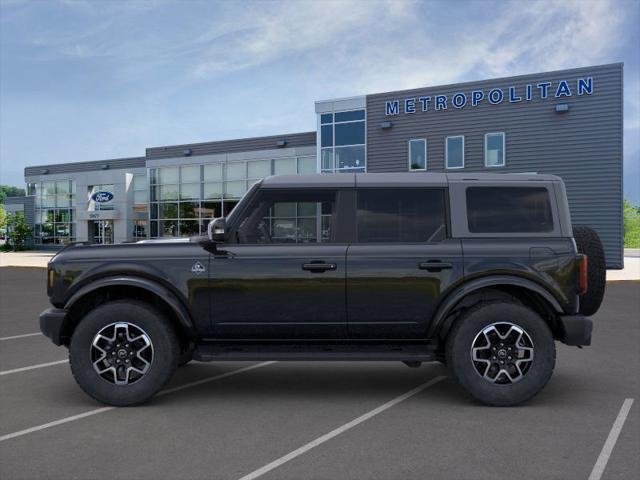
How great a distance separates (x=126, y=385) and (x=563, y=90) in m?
23.2

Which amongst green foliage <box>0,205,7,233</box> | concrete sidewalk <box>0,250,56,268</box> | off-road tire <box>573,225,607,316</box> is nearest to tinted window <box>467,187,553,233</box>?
off-road tire <box>573,225,607,316</box>

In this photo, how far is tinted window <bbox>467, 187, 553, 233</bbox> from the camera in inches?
211

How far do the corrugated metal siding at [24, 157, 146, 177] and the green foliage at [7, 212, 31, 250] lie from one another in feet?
12.8

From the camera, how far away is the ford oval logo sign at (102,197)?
44.2 metres

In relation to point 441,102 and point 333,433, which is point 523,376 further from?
point 441,102

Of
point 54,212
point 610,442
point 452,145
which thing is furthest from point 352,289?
point 54,212

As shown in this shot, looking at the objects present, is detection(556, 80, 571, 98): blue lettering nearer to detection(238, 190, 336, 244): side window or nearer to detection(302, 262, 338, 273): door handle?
Answer: detection(238, 190, 336, 244): side window

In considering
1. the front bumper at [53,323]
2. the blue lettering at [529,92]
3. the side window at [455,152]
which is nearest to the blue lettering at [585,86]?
the blue lettering at [529,92]

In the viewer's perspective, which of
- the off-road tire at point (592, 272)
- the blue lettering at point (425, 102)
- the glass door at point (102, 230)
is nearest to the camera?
the off-road tire at point (592, 272)

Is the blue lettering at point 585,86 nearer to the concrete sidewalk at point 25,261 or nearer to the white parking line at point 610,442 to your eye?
the white parking line at point 610,442

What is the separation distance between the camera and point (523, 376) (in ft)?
16.9

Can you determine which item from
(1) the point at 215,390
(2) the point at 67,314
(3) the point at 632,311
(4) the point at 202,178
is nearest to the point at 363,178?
(1) the point at 215,390

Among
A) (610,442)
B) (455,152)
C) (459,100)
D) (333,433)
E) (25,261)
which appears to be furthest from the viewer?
(25,261)

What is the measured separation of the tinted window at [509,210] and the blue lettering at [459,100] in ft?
70.9
